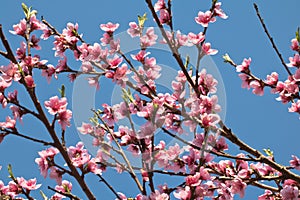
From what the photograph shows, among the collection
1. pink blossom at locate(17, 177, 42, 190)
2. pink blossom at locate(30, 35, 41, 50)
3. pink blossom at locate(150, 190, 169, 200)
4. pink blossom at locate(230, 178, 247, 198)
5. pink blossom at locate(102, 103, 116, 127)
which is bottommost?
pink blossom at locate(150, 190, 169, 200)

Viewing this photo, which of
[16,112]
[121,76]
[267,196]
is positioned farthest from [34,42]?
[267,196]

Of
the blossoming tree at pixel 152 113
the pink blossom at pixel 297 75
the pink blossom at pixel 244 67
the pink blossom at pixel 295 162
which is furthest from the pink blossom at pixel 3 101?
the pink blossom at pixel 295 162

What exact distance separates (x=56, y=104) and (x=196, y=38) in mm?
1400

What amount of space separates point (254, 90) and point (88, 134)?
5.68 ft

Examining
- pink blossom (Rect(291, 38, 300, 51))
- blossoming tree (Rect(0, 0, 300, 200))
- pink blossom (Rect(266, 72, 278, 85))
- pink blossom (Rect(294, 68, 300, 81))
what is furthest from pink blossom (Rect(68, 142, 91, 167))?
pink blossom (Rect(291, 38, 300, 51))

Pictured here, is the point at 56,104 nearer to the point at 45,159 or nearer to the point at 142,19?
the point at 45,159

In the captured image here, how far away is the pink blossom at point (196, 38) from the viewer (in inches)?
148

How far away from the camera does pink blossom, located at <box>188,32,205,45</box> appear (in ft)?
12.4

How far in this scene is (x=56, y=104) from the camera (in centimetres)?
329

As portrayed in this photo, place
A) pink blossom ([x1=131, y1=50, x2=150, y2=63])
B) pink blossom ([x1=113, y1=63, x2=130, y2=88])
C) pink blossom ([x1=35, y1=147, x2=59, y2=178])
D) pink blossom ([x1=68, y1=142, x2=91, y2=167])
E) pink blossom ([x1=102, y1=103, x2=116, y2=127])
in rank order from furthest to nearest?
pink blossom ([x1=102, y1=103, x2=116, y2=127])
pink blossom ([x1=131, y1=50, x2=150, y2=63])
pink blossom ([x1=113, y1=63, x2=130, y2=88])
pink blossom ([x1=68, y1=142, x2=91, y2=167])
pink blossom ([x1=35, y1=147, x2=59, y2=178])

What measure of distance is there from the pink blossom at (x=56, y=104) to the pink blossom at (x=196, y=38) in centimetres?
127

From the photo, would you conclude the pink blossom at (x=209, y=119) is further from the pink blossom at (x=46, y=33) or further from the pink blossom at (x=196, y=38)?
the pink blossom at (x=46, y=33)

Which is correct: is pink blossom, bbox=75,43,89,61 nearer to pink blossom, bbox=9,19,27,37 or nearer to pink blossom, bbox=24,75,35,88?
pink blossom, bbox=9,19,27,37

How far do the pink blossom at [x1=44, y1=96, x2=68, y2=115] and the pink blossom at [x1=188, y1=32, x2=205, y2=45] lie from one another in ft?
4.17
